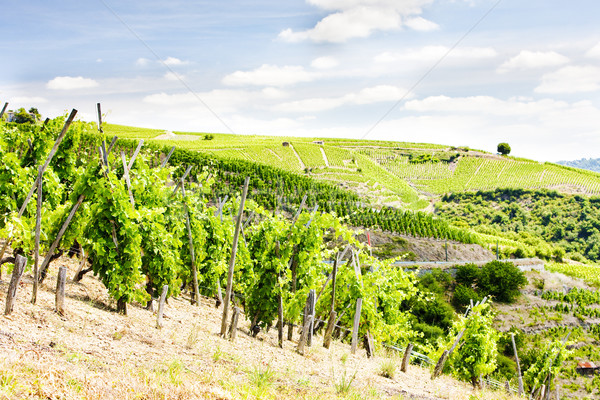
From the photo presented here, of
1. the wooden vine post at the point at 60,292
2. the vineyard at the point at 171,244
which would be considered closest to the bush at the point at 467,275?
the vineyard at the point at 171,244

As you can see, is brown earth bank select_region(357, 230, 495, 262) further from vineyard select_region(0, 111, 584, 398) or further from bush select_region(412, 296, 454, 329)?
vineyard select_region(0, 111, 584, 398)

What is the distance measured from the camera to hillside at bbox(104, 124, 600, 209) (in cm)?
7088

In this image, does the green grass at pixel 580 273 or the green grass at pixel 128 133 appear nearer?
the green grass at pixel 580 273

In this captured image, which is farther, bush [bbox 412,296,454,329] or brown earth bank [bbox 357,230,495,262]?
brown earth bank [bbox 357,230,495,262]

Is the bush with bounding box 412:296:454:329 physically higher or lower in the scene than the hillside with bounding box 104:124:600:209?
lower

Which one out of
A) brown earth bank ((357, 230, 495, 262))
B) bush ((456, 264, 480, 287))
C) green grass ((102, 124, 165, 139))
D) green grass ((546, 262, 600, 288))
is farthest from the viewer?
green grass ((102, 124, 165, 139))

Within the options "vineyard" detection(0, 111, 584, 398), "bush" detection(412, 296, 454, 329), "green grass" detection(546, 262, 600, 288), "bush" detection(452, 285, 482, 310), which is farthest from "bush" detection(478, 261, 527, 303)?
"vineyard" detection(0, 111, 584, 398)

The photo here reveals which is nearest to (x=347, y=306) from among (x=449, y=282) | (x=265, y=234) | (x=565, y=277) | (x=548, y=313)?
(x=265, y=234)

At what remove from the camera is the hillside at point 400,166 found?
233 ft

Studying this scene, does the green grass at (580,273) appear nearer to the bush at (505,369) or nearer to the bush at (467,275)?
the bush at (467,275)

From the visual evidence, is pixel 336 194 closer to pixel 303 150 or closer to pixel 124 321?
pixel 124 321

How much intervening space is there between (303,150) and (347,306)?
77.2 metres

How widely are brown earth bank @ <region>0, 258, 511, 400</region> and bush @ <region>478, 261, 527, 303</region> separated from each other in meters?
28.1

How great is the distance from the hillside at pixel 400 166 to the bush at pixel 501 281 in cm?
2449
